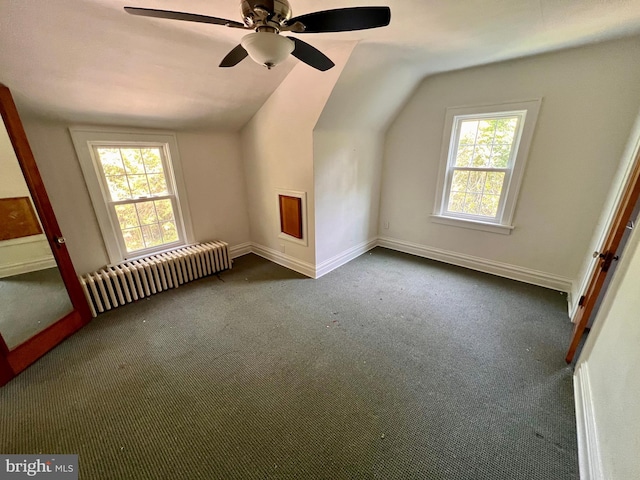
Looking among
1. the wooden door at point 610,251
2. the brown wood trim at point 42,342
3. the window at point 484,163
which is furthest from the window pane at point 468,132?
the brown wood trim at point 42,342

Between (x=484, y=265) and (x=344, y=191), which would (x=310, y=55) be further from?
(x=484, y=265)

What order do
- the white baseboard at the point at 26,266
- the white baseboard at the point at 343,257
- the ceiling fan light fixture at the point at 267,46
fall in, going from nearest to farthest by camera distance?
1. the ceiling fan light fixture at the point at 267,46
2. the white baseboard at the point at 26,266
3. the white baseboard at the point at 343,257

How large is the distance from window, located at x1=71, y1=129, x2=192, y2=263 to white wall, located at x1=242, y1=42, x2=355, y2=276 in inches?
37.1

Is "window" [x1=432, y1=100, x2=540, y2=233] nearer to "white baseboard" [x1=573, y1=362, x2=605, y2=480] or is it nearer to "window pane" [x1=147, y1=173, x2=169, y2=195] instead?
"white baseboard" [x1=573, y1=362, x2=605, y2=480]

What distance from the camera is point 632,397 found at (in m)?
1.04

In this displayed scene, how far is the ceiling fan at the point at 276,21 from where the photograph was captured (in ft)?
3.39

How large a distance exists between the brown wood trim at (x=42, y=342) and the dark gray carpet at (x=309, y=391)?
0.08 metres

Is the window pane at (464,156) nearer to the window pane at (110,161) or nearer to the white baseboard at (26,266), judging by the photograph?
the window pane at (110,161)

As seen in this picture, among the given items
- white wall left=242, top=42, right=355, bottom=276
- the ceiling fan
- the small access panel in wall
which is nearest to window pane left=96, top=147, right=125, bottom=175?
white wall left=242, top=42, right=355, bottom=276

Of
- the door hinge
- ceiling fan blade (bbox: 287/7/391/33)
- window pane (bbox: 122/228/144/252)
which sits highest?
ceiling fan blade (bbox: 287/7/391/33)

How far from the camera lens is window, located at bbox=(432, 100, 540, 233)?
2.77 metres

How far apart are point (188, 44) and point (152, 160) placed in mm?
1557

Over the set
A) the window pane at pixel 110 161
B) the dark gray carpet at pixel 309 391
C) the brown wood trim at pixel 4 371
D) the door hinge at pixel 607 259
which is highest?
the window pane at pixel 110 161

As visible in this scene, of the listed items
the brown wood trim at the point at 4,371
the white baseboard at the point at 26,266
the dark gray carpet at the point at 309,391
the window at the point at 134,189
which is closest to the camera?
the dark gray carpet at the point at 309,391
